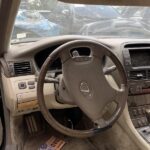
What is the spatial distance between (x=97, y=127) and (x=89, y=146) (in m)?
0.60

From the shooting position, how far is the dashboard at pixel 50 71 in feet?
6.66

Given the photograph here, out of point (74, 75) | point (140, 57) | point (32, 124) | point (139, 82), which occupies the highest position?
point (74, 75)

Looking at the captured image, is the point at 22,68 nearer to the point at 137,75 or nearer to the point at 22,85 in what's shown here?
the point at 22,85

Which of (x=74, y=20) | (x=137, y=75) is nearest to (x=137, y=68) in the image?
(x=137, y=75)

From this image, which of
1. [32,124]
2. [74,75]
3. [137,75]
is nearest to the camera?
[74,75]

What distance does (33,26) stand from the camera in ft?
7.30

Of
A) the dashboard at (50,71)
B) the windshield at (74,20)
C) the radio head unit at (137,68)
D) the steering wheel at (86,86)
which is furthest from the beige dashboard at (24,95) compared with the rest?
the radio head unit at (137,68)

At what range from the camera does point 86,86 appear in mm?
1782

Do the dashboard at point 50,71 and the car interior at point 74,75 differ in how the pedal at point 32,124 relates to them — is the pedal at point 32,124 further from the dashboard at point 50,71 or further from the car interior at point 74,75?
the dashboard at point 50,71

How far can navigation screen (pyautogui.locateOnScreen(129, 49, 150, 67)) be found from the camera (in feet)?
7.54

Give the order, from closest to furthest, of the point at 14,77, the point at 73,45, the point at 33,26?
1. the point at 73,45
2. the point at 14,77
3. the point at 33,26

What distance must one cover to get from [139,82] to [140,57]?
0.19m

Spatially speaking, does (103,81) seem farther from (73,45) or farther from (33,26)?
(33,26)

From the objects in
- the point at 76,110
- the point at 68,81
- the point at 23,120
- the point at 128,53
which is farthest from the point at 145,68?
the point at 23,120
